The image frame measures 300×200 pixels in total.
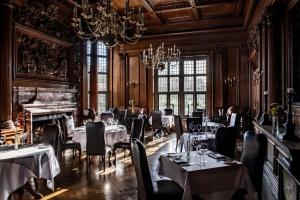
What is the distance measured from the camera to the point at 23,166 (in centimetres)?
336

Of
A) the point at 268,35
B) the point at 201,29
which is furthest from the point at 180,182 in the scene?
the point at 201,29

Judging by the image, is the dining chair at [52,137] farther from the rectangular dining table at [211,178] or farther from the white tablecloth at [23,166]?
the rectangular dining table at [211,178]

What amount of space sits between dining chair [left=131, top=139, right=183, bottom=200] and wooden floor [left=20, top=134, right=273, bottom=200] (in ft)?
3.80

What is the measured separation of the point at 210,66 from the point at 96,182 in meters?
7.62

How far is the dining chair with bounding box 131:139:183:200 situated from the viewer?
2.73 metres

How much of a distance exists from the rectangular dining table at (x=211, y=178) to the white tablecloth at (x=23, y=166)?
175 centimetres

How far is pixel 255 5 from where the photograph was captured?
24.6 feet

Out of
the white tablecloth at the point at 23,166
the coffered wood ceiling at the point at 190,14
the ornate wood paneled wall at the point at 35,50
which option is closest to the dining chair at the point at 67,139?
the ornate wood paneled wall at the point at 35,50

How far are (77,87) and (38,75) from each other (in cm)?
210

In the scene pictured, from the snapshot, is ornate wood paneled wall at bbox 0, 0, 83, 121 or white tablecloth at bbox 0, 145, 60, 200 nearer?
white tablecloth at bbox 0, 145, 60, 200

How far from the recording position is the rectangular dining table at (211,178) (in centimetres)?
276

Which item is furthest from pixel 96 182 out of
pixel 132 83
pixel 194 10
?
pixel 132 83

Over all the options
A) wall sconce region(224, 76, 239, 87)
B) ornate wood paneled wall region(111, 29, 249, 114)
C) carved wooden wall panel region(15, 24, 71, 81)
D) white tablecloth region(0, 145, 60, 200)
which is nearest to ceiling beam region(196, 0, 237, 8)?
ornate wood paneled wall region(111, 29, 249, 114)

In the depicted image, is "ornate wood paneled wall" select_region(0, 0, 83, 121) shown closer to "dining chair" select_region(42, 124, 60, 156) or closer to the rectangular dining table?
"dining chair" select_region(42, 124, 60, 156)
